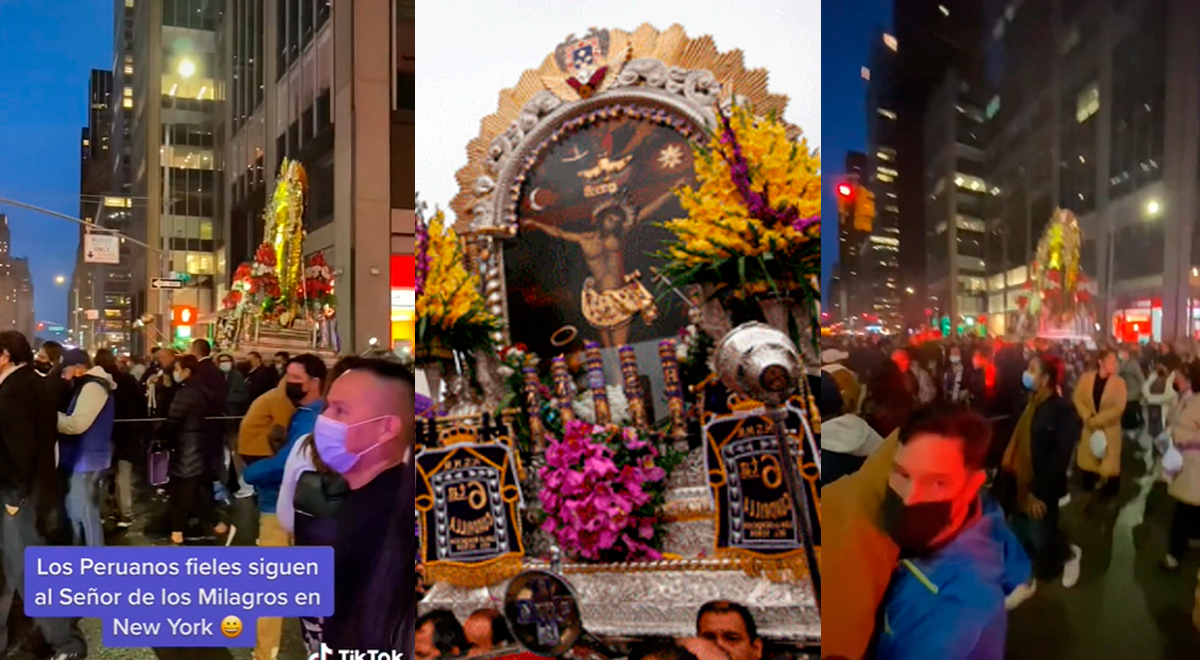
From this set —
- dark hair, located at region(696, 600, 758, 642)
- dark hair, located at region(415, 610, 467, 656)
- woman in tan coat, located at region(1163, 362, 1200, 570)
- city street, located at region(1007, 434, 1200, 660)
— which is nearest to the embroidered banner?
dark hair, located at region(415, 610, 467, 656)

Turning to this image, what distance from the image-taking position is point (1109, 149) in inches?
95.0

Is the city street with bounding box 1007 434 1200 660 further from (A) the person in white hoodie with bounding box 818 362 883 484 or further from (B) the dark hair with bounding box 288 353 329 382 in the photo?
(B) the dark hair with bounding box 288 353 329 382

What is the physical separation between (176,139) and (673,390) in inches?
71.0

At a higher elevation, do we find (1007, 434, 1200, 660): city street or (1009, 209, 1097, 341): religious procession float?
(1009, 209, 1097, 341): religious procession float

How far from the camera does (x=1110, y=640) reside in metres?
2.40

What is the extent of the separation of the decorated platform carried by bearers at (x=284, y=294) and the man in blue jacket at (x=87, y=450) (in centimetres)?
40

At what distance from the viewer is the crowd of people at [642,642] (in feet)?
8.03

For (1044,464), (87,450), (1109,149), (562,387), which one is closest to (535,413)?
(562,387)

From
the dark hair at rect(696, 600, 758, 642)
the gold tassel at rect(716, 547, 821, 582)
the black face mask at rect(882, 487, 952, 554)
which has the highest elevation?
the black face mask at rect(882, 487, 952, 554)

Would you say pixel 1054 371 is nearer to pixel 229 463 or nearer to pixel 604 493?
pixel 604 493

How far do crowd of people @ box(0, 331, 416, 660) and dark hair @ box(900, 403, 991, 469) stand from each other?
1.50 metres

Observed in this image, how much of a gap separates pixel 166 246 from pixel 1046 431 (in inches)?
108

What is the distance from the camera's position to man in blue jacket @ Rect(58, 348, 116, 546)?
2.57 metres

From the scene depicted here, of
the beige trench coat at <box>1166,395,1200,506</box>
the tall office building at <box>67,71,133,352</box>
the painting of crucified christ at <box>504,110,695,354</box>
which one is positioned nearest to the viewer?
the beige trench coat at <box>1166,395,1200,506</box>
